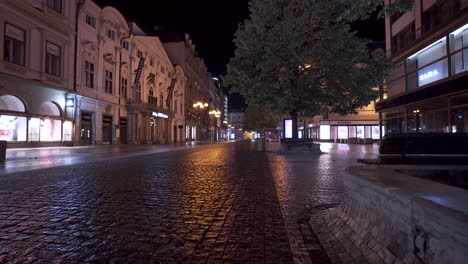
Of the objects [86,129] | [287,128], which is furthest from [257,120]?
[287,128]

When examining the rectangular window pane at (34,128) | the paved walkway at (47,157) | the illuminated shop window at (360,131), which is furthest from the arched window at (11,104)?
the illuminated shop window at (360,131)

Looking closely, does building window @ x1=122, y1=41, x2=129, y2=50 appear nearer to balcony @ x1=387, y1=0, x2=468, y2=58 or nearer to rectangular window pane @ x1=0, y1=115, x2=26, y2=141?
rectangular window pane @ x1=0, y1=115, x2=26, y2=141

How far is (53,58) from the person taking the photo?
23.1 metres

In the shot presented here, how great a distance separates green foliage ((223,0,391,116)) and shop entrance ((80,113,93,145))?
1632 cm

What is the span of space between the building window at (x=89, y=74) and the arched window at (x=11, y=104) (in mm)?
7291

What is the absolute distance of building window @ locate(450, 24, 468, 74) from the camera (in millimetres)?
16344

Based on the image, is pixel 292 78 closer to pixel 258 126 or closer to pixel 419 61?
pixel 419 61

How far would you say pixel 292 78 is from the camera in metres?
16.7

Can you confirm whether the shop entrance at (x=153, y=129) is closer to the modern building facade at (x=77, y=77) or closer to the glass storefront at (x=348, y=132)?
the modern building facade at (x=77, y=77)

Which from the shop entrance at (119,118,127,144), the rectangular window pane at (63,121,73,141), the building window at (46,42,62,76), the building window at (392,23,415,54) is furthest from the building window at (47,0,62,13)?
the building window at (392,23,415,54)

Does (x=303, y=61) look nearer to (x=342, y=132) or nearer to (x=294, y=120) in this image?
(x=294, y=120)

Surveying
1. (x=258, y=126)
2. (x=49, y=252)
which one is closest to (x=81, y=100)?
(x=49, y=252)

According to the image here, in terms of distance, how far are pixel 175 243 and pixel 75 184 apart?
4578mm

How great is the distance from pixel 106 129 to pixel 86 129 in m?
3.31
